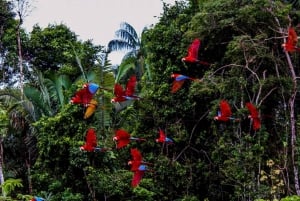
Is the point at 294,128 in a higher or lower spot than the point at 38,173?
higher

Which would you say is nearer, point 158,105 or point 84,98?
point 84,98

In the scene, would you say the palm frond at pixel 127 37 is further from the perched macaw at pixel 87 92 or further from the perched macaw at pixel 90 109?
the perched macaw at pixel 87 92

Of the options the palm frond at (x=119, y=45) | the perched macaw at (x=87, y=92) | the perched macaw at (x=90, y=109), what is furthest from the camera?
the palm frond at (x=119, y=45)

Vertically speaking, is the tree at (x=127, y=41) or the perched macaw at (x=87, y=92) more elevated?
the tree at (x=127, y=41)

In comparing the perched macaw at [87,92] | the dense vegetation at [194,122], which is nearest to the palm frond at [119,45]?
the dense vegetation at [194,122]

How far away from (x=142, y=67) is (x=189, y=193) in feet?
14.6

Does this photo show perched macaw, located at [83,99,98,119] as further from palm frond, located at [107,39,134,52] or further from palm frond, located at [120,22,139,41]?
palm frond, located at [120,22,139,41]

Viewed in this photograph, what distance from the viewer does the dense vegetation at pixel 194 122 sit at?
7250 millimetres

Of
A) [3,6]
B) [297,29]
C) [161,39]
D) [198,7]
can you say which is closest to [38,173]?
[161,39]

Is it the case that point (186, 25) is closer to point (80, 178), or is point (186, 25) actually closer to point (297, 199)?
point (80, 178)

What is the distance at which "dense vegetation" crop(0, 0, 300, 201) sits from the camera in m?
7.25

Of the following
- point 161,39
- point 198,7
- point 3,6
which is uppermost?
point 3,6

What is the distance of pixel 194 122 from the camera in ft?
28.1

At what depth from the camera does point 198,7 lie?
910 centimetres
